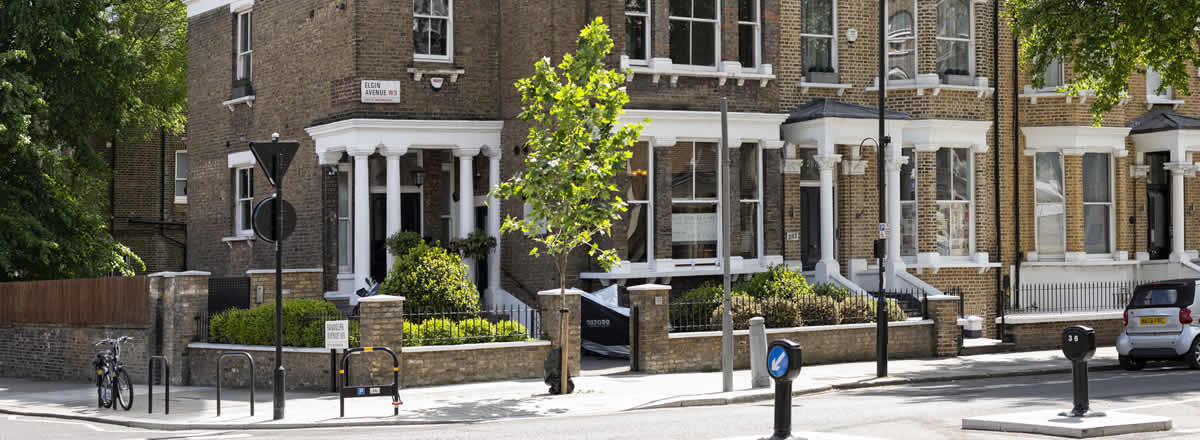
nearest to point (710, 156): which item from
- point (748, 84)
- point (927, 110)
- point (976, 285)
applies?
point (748, 84)

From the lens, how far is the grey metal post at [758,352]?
19.2 m

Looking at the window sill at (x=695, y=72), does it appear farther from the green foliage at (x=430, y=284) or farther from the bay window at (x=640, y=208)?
the green foliage at (x=430, y=284)

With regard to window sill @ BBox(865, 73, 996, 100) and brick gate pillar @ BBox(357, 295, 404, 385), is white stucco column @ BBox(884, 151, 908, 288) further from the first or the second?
brick gate pillar @ BBox(357, 295, 404, 385)

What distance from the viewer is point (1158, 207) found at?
3253 centimetres

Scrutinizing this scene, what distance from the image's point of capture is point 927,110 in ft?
92.8

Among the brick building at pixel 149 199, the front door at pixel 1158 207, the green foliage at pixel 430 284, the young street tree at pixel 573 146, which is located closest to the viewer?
the young street tree at pixel 573 146

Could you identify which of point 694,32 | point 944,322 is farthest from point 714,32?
point 944,322

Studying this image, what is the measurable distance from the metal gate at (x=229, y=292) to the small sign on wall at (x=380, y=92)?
4129 millimetres

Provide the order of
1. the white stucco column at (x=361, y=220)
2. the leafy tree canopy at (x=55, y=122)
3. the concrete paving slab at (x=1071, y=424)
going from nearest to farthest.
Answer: the concrete paving slab at (x=1071, y=424), the white stucco column at (x=361, y=220), the leafy tree canopy at (x=55, y=122)

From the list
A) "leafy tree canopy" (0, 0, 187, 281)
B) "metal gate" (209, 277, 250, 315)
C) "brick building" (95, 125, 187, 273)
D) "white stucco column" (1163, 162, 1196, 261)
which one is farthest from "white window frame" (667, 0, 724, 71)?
"brick building" (95, 125, 187, 273)

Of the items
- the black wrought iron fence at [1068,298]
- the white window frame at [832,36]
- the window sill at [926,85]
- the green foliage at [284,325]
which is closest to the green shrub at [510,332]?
the green foliage at [284,325]

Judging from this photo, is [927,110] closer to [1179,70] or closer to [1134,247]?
[1179,70]

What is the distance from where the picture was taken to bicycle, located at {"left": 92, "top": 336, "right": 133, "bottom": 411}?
60.4ft

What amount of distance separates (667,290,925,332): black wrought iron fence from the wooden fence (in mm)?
9153
